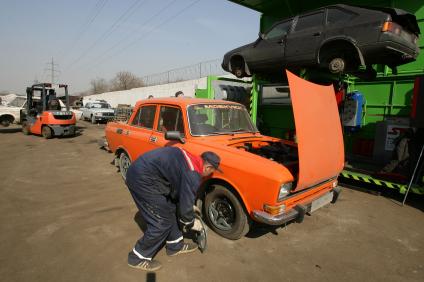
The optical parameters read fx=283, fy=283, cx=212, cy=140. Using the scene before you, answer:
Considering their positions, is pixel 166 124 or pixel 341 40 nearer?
pixel 166 124

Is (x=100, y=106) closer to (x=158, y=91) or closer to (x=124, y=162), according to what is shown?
(x=158, y=91)

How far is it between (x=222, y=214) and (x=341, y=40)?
13.5ft

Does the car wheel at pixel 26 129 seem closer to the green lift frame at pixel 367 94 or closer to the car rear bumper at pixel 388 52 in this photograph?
the green lift frame at pixel 367 94

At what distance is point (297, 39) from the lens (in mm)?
6215

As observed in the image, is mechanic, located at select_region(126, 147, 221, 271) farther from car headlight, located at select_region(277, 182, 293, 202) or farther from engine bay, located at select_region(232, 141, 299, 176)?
engine bay, located at select_region(232, 141, 299, 176)

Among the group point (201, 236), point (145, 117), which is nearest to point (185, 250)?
point (201, 236)

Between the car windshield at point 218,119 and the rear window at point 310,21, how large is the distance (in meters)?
2.55

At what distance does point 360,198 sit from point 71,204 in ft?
17.9

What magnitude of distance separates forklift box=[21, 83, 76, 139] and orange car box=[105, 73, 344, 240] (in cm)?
971

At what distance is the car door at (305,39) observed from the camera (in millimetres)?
5887

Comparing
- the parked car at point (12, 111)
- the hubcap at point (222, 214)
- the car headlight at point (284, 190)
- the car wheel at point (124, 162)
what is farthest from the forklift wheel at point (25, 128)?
the car headlight at point (284, 190)

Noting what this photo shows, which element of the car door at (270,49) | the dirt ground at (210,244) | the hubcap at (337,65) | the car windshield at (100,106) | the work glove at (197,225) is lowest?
the dirt ground at (210,244)

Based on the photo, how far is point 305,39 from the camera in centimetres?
605

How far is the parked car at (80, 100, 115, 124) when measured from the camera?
21578 mm
